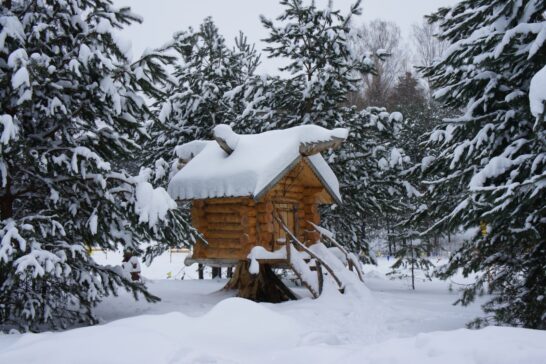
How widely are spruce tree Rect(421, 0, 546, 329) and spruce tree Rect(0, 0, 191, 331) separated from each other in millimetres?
5217

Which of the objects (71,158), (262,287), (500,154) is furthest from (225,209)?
(500,154)

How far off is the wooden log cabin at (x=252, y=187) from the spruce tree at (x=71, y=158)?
8.90 ft

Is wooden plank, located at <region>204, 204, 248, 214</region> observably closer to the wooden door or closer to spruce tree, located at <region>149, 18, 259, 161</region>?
the wooden door

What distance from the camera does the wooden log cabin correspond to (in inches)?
455

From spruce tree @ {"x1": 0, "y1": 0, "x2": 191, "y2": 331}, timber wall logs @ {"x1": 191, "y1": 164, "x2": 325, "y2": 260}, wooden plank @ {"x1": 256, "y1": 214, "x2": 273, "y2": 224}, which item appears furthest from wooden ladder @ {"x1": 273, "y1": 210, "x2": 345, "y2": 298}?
spruce tree @ {"x1": 0, "y1": 0, "x2": 191, "y2": 331}

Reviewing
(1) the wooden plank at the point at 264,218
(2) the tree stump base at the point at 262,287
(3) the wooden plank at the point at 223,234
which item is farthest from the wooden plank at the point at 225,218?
(2) the tree stump base at the point at 262,287

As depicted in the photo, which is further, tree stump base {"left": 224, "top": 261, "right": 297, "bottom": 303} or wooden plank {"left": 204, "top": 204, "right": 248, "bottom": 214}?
tree stump base {"left": 224, "top": 261, "right": 297, "bottom": 303}

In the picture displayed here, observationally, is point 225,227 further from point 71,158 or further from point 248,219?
point 71,158

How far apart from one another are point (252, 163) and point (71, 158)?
4373 mm

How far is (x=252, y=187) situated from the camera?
11.1m

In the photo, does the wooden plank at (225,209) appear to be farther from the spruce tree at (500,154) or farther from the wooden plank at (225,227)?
the spruce tree at (500,154)

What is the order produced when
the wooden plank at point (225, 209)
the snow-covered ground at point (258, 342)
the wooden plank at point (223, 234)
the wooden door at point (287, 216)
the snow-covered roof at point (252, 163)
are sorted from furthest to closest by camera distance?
the wooden door at point (287, 216), the wooden plank at point (223, 234), the wooden plank at point (225, 209), the snow-covered roof at point (252, 163), the snow-covered ground at point (258, 342)

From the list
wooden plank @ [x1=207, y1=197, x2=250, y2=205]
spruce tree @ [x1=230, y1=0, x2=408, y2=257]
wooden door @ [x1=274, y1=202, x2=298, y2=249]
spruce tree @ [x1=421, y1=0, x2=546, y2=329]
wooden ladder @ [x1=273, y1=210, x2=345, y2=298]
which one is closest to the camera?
spruce tree @ [x1=421, y1=0, x2=546, y2=329]

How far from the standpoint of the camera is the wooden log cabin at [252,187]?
1156 centimetres
